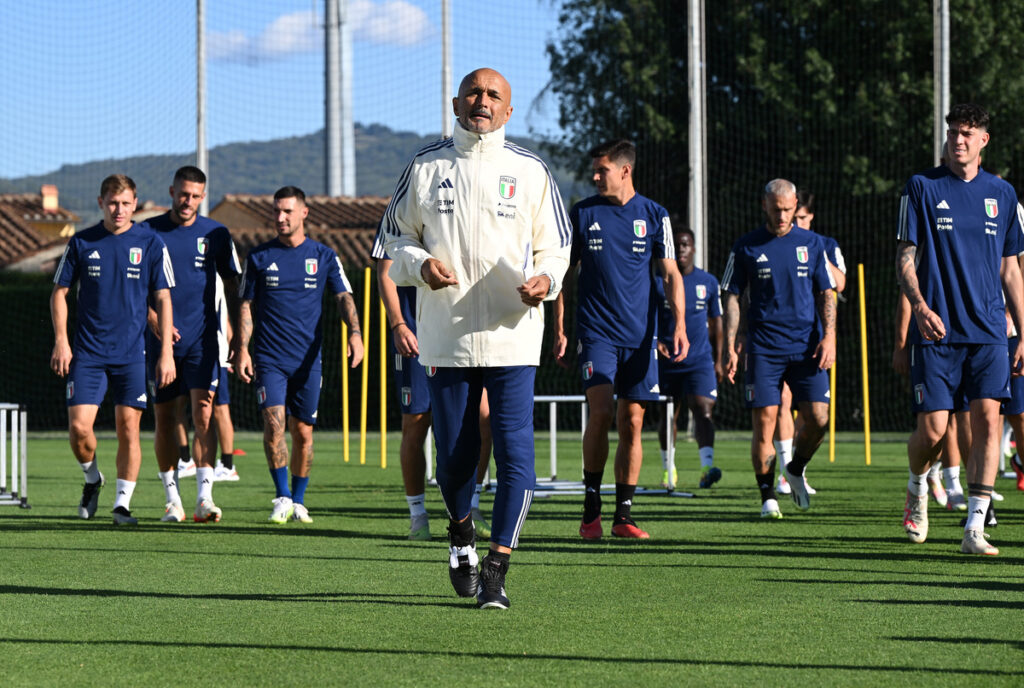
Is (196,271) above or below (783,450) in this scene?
above


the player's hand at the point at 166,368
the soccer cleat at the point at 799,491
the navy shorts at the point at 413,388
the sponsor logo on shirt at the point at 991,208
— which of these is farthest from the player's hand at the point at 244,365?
the sponsor logo on shirt at the point at 991,208

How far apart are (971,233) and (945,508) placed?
3221mm

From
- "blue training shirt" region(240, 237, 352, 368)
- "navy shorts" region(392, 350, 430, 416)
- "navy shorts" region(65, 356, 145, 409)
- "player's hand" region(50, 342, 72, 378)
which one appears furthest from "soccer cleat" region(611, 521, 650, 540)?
"player's hand" region(50, 342, 72, 378)

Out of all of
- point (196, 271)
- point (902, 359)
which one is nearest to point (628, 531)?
point (902, 359)

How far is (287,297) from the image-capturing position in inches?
389

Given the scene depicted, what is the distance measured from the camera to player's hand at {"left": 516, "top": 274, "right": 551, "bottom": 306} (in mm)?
5684

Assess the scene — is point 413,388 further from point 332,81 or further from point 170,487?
point 332,81

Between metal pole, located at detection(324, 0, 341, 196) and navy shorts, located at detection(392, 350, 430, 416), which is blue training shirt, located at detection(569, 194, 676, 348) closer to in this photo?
navy shorts, located at detection(392, 350, 430, 416)

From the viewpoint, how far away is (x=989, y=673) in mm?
4488

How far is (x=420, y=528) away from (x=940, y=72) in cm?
1388

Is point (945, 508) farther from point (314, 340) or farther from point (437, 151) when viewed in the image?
point (437, 151)

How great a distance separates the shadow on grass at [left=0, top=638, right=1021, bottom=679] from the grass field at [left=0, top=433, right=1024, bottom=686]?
1 cm

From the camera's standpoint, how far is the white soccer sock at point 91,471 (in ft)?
32.4

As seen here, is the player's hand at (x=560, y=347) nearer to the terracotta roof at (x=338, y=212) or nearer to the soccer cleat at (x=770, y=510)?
the soccer cleat at (x=770, y=510)
